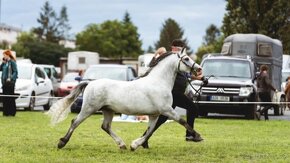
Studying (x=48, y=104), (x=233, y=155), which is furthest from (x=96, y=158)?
(x=48, y=104)

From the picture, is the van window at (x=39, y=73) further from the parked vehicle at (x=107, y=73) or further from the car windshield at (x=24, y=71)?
the parked vehicle at (x=107, y=73)

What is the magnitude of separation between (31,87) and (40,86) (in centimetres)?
119

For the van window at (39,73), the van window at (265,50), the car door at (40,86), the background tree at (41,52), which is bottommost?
the background tree at (41,52)

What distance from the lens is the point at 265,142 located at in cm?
1625

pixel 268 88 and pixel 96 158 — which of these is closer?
pixel 96 158

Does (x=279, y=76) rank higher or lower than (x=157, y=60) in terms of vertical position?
lower

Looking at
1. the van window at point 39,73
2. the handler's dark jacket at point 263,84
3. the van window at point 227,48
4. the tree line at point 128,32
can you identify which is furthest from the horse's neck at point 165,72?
the tree line at point 128,32

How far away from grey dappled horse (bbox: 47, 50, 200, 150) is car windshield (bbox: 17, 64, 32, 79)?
1674 cm

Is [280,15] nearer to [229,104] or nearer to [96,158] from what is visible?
[229,104]

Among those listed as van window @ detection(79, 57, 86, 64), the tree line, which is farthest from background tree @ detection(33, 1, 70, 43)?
van window @ detection(79, 57, 86, 64)

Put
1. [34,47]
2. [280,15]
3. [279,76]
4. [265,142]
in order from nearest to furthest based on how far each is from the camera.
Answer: [265,142]
[279,76]
[280,15]
[34,47]

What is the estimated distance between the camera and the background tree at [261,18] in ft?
232

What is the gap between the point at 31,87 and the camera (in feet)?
99.9

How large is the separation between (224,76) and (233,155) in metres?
14.4
